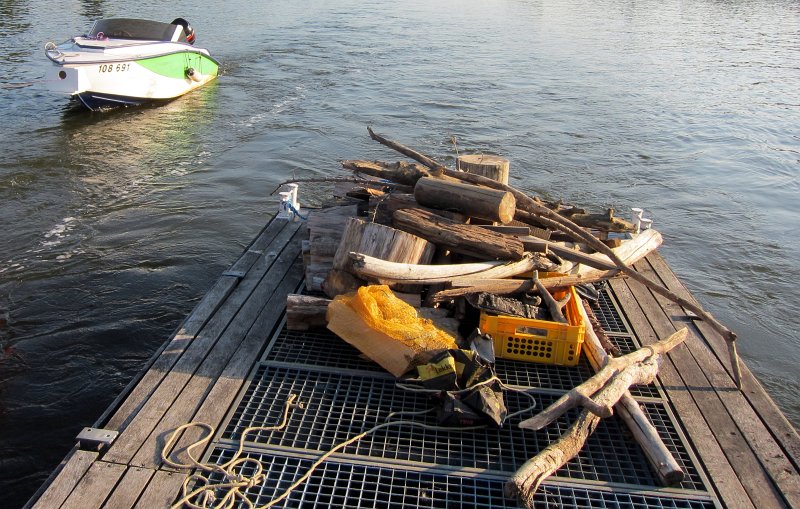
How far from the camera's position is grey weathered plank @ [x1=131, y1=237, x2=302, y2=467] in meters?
4.18

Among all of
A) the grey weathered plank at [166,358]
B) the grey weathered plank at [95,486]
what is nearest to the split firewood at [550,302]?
the grey weathered plank at [166,358]

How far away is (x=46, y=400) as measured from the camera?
6.37 meters

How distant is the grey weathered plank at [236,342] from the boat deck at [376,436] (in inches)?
0.5

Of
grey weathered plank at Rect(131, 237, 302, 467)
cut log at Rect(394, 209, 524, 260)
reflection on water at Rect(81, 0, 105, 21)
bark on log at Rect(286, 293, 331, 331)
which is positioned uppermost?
cut log at Rect(394, 209, 524, 260)

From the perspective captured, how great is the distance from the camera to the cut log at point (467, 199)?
592 cm

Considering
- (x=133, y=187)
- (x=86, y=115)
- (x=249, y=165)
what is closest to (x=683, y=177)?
(x=249, y=165)

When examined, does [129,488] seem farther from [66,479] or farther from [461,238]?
[461,238]

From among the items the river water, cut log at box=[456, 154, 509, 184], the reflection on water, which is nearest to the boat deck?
the river water

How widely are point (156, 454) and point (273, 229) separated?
12.8 feet

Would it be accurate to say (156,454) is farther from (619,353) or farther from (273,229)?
(273,229)

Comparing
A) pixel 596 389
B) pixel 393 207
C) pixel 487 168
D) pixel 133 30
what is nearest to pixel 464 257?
pixel 393 207

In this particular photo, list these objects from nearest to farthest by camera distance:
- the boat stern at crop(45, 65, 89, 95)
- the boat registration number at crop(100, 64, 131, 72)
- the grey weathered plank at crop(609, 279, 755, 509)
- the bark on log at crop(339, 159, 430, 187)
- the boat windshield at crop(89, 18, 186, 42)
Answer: the grey weathered plank at crop(609, 279, 755, 509), the bark on log at crop(339, 159, 430, 187), the boat stern at crop(45, 65, 89, 95), the boat registration number at crop(100, 64, 131, 72), the boat windshield at crop(89, 18, 186, 42)

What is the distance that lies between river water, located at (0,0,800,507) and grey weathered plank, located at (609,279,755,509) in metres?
2.48

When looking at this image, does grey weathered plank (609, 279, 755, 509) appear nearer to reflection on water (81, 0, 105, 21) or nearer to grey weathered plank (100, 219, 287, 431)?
grey weathered plank (100, 219, 287, 431)
